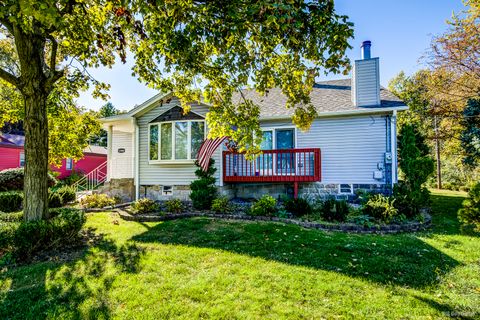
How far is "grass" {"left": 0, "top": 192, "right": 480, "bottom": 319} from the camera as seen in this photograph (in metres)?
2.94

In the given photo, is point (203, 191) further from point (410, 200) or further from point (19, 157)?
point (19, 157)

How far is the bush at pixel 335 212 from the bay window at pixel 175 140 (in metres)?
5.30

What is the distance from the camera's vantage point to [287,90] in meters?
5.61

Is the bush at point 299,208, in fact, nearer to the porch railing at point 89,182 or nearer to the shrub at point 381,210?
the shrub at point 381,210

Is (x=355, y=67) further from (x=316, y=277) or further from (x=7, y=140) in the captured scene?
(x=7, y=140)

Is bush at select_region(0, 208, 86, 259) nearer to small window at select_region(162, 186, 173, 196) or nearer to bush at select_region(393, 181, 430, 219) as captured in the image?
small window at select_region(162, 186, 173, 196)

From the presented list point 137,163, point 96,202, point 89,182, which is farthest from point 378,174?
point 89,182

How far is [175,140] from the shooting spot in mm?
10094

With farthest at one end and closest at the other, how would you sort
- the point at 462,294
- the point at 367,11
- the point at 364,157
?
1. the point at 364,157
2. the point at 367,11
3. the point at 462,294

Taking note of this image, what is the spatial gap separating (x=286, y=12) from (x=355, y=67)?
8350 mm

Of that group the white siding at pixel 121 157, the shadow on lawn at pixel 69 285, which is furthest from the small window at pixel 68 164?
the shadow on lawn at pixel 69 285

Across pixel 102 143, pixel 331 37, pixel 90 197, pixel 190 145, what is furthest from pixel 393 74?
pixel 102 143

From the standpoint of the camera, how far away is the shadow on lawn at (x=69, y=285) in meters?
2.96

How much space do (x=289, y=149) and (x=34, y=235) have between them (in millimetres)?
7939
